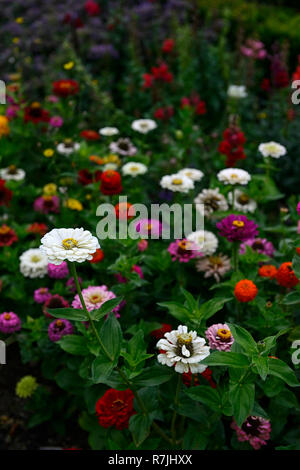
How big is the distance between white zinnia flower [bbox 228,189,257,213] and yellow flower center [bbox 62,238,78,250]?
114 cm

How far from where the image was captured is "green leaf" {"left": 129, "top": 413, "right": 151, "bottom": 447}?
5.08 ft

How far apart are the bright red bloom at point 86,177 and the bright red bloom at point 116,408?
1.23 m

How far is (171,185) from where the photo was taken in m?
2.18

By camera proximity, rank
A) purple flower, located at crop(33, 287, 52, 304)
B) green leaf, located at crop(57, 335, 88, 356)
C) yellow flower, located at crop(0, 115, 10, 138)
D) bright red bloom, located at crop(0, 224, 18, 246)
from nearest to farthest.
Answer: green leaf, located at crop(57, 335, 88, 356) → purple flower, located at crop(33, 287, 52, 304) → bright red bloom, located at crop(0, 224, 18, 246) → yellow flower, located at crop(0, 115, 10, 138)

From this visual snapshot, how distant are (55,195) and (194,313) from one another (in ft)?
4.09

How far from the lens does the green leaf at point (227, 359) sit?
1.28 m

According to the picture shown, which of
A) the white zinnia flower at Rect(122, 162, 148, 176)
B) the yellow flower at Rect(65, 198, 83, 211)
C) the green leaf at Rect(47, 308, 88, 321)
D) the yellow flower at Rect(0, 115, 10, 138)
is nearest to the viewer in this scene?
the green leaf at Rect(47, 308, 88, 321)

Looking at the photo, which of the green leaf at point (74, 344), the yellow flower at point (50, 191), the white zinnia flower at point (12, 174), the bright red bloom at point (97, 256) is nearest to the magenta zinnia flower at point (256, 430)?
the green leaf at point (74, 344)

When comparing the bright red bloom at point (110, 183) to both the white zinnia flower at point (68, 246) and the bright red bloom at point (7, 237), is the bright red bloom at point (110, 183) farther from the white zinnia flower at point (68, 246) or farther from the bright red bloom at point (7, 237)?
the white zinnia flower at point (68, 246)

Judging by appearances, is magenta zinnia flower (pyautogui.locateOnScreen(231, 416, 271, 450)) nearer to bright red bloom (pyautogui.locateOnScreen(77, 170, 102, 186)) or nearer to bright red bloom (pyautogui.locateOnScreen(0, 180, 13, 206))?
bright red bloom (pyautogui.locateOnScreen(77, 170, 102, 186))

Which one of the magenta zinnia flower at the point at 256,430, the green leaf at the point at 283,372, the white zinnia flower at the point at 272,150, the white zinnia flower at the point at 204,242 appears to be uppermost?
the white zinnia flower at the point at 272,150

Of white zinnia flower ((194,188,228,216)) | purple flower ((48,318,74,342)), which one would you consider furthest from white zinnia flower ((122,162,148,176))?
purple flower ((48,318,74,342))
